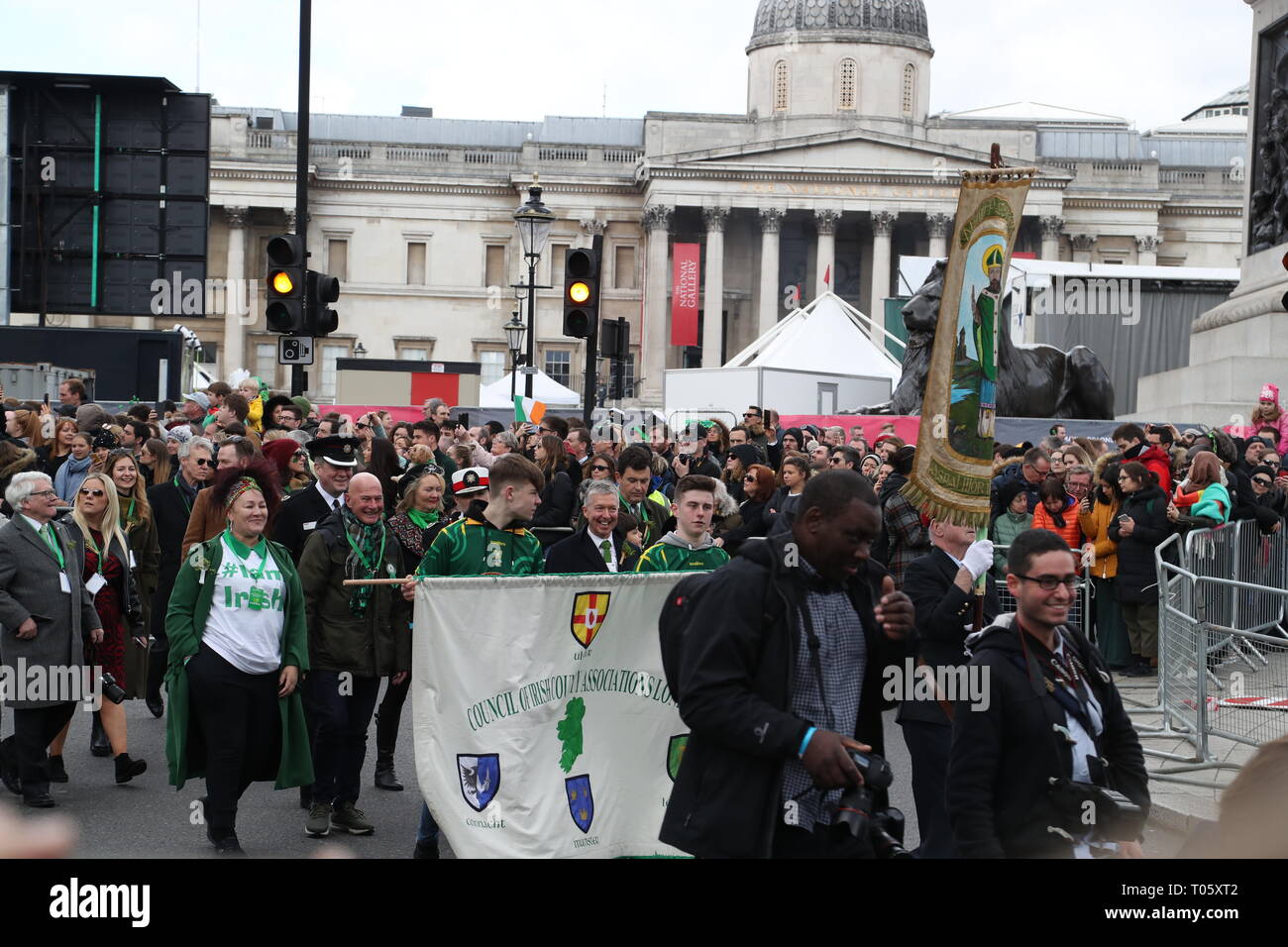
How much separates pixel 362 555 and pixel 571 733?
1689mm

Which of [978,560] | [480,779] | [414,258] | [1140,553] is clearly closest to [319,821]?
[480,779]

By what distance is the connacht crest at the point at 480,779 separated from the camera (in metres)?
7.03

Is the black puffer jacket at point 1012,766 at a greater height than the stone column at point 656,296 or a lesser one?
lesser

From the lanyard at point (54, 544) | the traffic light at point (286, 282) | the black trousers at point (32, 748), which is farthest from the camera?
the traffic light at point (286, 282)

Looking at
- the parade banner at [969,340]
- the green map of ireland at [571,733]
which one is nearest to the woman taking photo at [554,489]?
the green map of ireland at [571,733]

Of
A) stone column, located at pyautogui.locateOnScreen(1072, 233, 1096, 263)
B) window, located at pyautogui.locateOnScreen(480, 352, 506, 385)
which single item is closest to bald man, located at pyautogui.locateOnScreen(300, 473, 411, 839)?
window, located at pyautogui.locateOnScreen(480, 352, 506, 385)

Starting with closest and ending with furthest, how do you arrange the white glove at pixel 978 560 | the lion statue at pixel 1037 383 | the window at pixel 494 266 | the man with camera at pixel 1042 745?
the man with camera at pixel 1042 745 < the white glove at pixel 978 560 < the lion statue at pixel 1037 383 < the window at pixel 494 266

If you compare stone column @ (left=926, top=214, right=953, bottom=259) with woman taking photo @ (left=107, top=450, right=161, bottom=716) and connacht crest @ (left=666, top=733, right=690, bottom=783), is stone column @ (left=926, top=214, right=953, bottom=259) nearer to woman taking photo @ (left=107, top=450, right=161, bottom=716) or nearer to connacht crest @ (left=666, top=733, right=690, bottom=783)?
woman taking photo @ (left=107, top=450, right=161, bottom=716)

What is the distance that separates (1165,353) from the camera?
4250cm

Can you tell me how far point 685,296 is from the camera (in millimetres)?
69875

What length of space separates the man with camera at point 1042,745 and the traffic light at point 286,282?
10.2 m

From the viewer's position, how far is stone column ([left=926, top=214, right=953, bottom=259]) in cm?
7438

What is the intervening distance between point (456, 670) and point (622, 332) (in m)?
9.26

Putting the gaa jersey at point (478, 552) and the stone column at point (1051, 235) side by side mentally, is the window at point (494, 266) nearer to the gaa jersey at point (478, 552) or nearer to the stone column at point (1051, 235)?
the stone column at point (1051, 235)
